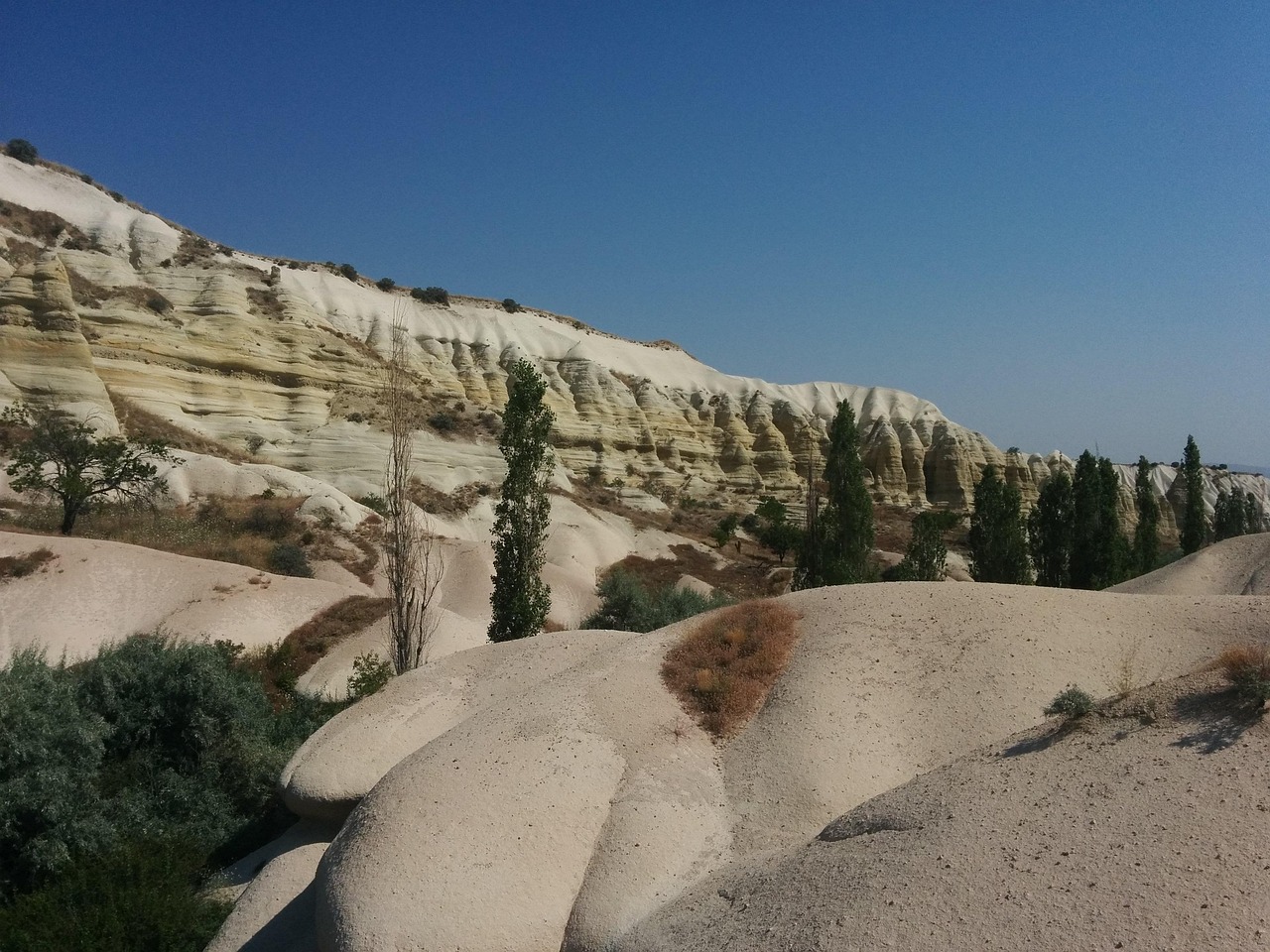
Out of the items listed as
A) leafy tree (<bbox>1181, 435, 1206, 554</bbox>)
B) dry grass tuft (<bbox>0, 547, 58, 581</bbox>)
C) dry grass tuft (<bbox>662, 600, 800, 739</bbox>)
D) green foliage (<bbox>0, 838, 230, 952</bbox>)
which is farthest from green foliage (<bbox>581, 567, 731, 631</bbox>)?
leafy tree (<bbox>1181, 435, 1206, 554</bbox>)

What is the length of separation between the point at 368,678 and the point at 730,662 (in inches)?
337

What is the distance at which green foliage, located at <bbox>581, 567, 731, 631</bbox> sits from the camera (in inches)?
920

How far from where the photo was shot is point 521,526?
19.4 metres

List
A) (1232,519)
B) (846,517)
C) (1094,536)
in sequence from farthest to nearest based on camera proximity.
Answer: (1232,519)
(1094,536)
(846,517)

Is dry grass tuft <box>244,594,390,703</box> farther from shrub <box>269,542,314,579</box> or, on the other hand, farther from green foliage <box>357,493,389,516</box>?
green foliage <box>357,493,389,516</box>

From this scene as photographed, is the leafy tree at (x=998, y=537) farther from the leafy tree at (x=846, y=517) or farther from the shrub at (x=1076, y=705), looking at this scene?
the shrub at (x=1076, y=705)

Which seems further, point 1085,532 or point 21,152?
point 21,152

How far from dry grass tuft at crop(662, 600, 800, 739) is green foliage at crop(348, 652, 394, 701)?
6863 mm

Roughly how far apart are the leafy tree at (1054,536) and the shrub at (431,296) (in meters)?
64.0

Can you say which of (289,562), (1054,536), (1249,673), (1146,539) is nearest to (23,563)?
(289,562)

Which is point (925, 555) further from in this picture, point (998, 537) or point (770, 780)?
point (770, 780)

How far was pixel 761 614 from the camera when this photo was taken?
11961mm

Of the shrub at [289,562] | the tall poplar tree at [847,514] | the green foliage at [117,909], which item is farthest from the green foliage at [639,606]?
the green foliage at [117,909]

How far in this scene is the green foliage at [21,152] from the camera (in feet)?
213
